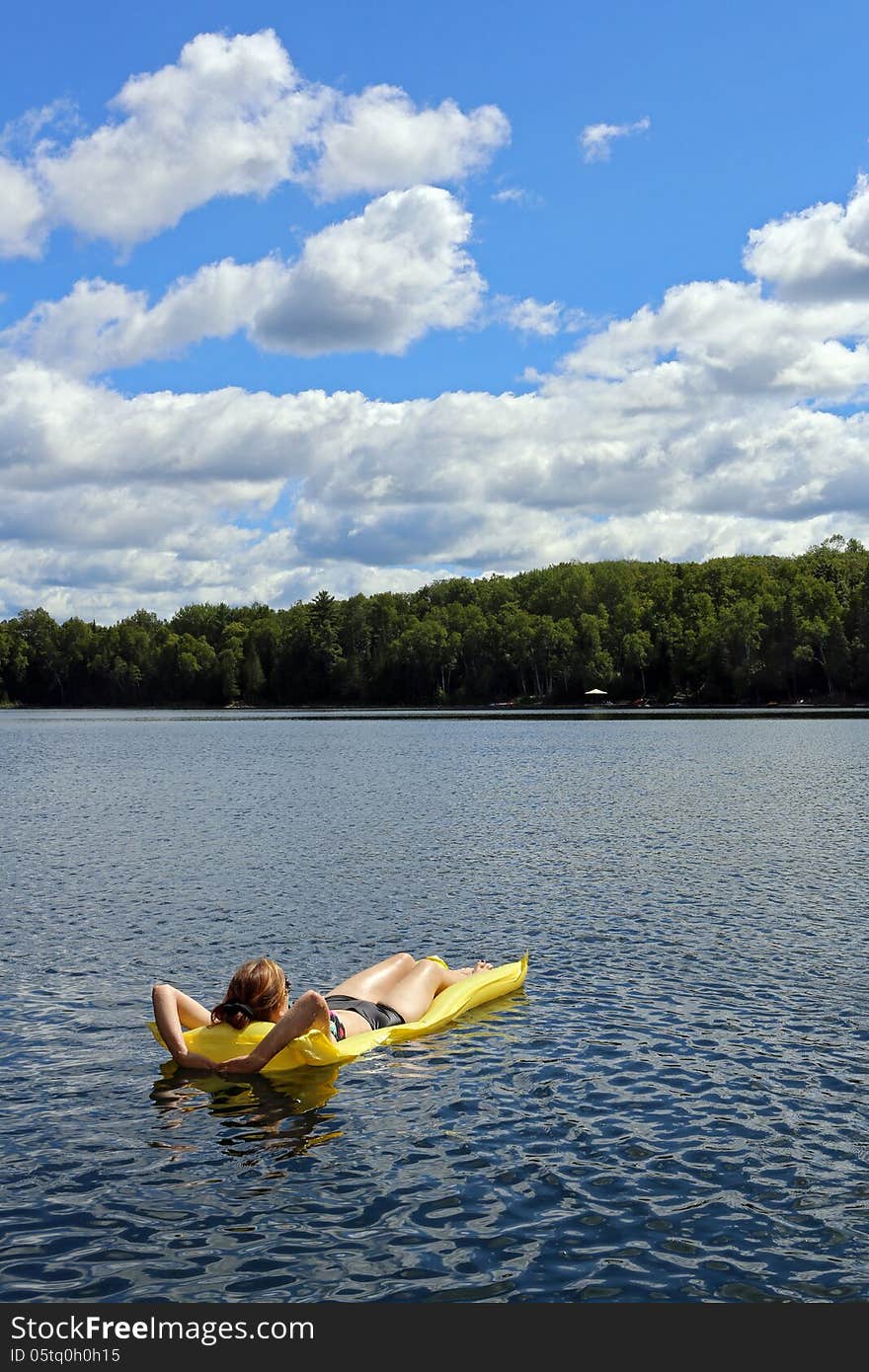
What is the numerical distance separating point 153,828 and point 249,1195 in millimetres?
26199

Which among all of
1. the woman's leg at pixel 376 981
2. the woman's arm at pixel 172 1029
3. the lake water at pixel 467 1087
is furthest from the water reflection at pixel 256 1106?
the woman's leg at pixel 376 981

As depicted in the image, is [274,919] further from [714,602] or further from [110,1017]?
[714,602]

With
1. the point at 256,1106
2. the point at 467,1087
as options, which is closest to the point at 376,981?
the point at 467,1087

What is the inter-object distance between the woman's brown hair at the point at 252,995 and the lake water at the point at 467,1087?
2.25 ft

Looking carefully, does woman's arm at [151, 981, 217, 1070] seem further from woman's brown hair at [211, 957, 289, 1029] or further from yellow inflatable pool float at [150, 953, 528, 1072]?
woman's brown hair at [211, 957, 289, 1029]

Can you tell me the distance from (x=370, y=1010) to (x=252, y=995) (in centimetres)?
170

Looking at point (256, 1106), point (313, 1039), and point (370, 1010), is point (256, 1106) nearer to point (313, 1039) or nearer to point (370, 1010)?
Answer: point (313, 1039)

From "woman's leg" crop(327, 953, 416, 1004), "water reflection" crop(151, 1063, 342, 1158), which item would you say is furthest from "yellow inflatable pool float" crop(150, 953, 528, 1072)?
"woman's leg" crop(327, 953, 416, 1004)

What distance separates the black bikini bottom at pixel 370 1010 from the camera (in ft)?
43.7

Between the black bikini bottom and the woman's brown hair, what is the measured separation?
1.13 meters

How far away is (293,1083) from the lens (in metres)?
12.2

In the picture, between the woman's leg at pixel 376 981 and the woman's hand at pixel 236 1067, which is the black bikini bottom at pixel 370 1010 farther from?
the woman's hand at pixel 236 1067


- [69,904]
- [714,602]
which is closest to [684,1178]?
[69,904]

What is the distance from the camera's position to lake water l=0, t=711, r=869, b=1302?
8188mm
